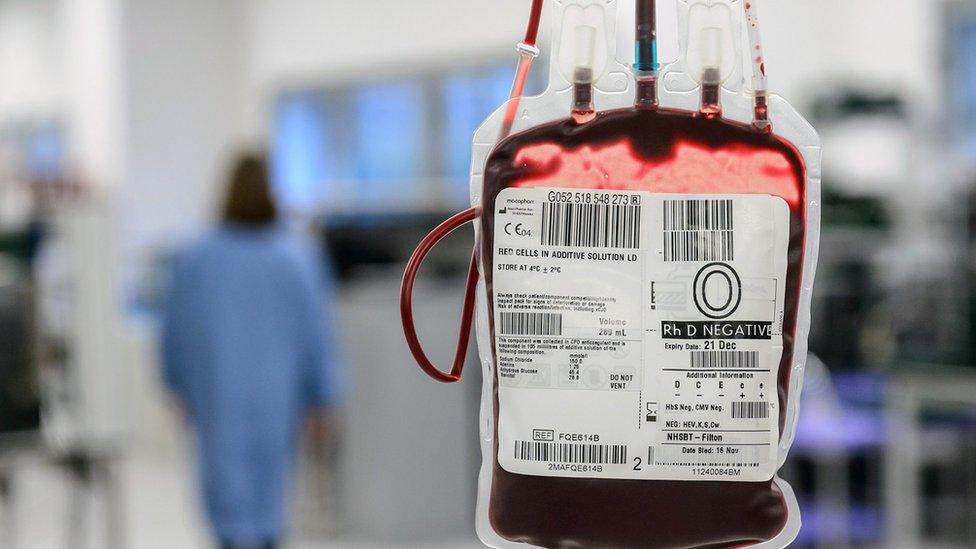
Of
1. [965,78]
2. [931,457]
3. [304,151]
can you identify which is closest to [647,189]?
Result: [931,457]

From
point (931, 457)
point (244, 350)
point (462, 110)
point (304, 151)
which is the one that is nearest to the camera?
point (244, 350)

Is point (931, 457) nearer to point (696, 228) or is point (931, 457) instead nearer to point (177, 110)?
point (696, 228)

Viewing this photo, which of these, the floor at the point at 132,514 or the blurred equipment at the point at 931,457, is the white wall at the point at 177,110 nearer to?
the floor at the point at 132,514

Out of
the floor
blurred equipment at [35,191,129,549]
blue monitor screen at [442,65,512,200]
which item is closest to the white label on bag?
the floor

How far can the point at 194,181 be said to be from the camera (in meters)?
7.45

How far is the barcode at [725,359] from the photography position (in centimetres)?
49

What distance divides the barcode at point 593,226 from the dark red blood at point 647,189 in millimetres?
11

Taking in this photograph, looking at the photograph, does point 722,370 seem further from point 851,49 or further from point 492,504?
point 851,49

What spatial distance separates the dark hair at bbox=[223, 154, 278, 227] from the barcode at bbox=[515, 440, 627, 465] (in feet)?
7.11

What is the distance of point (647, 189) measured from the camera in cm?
48

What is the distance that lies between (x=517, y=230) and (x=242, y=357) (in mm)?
2097

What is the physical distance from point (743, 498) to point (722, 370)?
2.3 inches

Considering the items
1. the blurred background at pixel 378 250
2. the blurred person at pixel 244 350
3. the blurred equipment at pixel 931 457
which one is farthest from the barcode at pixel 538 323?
the blurred equipment at pixel 931 457

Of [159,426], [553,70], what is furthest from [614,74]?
[159,426]
